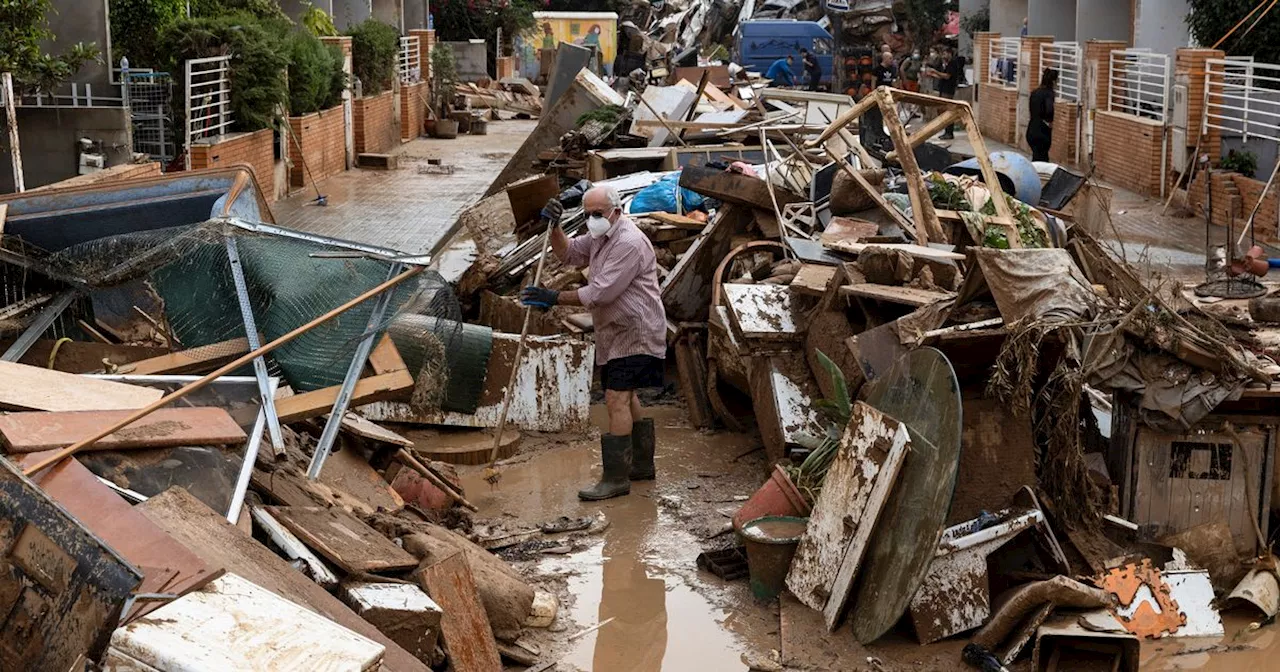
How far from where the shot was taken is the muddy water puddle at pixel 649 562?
6.25m

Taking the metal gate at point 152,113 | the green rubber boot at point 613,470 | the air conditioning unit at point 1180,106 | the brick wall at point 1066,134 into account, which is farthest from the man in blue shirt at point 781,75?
the green rubber boot at point 613,470

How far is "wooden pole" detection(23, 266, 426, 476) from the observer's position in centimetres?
509

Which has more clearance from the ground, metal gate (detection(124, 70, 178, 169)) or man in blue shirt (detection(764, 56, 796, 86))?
man in blue shirt (detection(764, 56, 796, 86))

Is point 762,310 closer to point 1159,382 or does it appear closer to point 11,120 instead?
point 1159,382

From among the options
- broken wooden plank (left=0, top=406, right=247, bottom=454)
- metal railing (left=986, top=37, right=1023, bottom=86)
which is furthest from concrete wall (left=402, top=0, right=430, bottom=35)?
broken wooden plank (left=0, top=406, right=247, bottom=454)

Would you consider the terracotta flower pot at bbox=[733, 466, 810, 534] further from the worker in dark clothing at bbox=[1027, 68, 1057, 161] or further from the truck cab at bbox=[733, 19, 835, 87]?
the truck cab at bbox=[733, 19, 835, 87]

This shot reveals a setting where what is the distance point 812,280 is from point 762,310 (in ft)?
1.15

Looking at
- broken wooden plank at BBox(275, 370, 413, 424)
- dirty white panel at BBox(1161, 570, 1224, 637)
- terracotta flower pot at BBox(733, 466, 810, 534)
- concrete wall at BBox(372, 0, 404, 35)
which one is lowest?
dirty white panel at BBox(1161, 570, 1224, 637)

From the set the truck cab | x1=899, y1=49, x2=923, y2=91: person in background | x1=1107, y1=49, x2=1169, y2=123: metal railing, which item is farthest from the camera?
the truck cab

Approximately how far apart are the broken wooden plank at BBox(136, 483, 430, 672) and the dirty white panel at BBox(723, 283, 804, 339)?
389cm

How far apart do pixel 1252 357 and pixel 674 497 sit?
3.14 meters

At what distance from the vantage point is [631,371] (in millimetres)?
8125

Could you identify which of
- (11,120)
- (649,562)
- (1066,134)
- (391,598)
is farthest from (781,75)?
(391,598)

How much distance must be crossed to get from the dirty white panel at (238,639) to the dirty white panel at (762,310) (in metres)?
4.74
